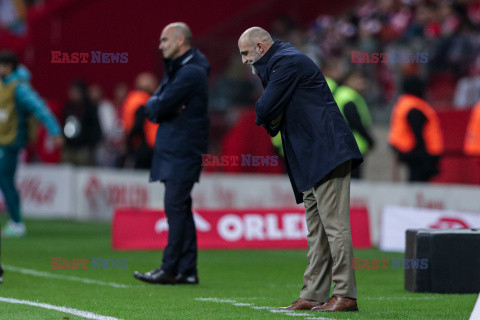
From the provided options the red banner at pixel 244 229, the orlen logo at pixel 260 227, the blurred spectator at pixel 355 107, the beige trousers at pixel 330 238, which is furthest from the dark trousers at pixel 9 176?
the beige trousers at pixel 330 238

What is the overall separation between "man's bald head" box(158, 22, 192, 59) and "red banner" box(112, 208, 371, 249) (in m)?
4.19

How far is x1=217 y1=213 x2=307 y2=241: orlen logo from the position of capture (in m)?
14.2

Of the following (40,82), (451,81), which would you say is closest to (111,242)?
(451,81)

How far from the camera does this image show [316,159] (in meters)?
7.80

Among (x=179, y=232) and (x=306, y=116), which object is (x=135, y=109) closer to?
(x=179, y=232)

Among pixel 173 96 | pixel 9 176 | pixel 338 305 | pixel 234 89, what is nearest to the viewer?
pixel 338 305

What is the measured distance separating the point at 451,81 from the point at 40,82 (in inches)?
399

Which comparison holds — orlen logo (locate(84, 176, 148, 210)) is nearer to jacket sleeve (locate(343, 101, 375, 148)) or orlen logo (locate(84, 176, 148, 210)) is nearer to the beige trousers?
jacket sleeve (locate(343, 101, 375, 148))

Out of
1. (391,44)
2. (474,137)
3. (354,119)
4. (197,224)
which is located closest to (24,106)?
(197,224)

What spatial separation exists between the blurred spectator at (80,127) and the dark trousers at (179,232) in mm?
11660

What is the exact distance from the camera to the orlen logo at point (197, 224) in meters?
13.9

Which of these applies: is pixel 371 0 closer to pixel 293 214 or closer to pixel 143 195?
pixel 143 195

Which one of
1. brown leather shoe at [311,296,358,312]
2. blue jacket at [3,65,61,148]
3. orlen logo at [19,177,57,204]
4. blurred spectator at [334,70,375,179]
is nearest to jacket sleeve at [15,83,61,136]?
blue jacket at [3,65,61,148]

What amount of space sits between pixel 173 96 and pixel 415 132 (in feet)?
18.9
